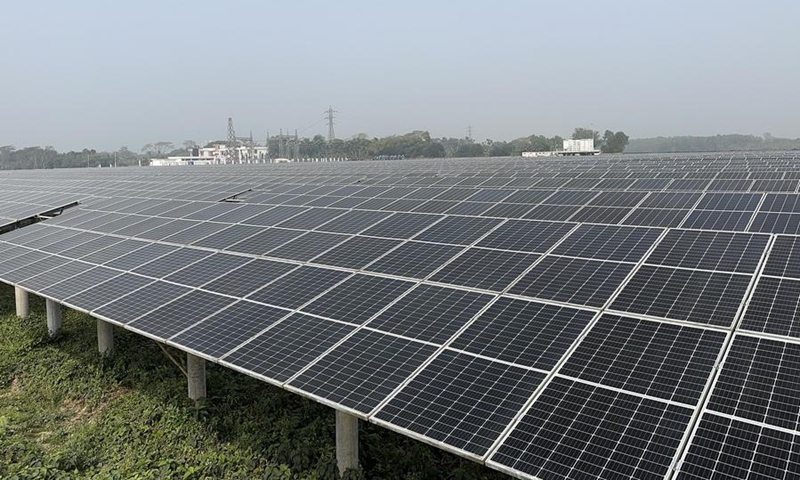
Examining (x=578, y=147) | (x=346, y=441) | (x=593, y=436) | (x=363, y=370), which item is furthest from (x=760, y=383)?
(x=578, y=147)

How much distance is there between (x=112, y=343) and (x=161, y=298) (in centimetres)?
565

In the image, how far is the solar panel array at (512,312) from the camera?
24.9ft

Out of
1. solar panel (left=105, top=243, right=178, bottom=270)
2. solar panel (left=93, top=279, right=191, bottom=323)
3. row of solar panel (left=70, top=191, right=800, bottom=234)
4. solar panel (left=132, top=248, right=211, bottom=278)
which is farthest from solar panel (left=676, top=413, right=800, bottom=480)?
solar panel (left=105, top=243, right=178, bottom=270)

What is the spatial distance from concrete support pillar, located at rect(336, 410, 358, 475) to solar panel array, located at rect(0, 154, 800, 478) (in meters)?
1.58

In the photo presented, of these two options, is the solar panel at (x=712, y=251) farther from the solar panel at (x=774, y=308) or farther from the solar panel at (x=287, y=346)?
the solar panel at (x=287, y=346)

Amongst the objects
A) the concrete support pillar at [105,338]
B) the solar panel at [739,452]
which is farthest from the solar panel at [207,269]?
the solar panel at [739,452]

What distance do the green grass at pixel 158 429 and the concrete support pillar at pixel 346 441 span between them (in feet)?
0.89

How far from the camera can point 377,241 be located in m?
16.2

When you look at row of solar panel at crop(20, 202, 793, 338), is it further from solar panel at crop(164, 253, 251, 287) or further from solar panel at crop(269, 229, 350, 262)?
solar panel at crop(164, 253, 251, 287)

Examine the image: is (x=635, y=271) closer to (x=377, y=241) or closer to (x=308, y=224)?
(x=377, y=241)

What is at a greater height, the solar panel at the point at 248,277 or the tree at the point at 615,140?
the tree at the point at 615,140

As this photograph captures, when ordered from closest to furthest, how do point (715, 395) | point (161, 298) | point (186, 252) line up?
point (715, 395) < point (161, 298) < point (186, 252)

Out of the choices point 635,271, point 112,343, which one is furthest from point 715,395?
point 112,343

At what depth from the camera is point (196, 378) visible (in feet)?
48.5
